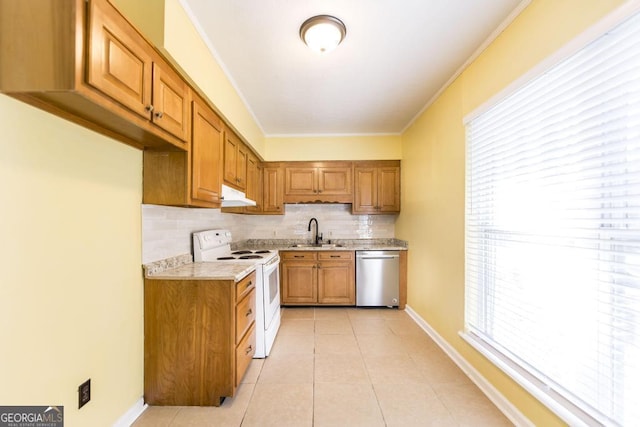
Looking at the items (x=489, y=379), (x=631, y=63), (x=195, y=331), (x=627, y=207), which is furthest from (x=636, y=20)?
(x=195, y=331)

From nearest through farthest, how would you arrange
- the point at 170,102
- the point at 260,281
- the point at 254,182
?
the point at 170,102, the point at 260,281, the point at 254,182

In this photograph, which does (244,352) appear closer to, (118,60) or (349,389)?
(349,389)

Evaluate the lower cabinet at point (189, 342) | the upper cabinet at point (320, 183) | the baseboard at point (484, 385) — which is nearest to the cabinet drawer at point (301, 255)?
the upper cabinet at point (320, 183)

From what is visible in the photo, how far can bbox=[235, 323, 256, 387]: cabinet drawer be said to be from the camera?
1.95 meters

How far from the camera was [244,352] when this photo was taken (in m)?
2.10

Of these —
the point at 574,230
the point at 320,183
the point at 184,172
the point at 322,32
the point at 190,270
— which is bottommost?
the point at 190,270

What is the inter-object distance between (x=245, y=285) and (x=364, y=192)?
8.33 ft

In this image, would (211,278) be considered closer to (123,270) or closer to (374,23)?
(123,270)

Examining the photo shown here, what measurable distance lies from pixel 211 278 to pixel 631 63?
240cm

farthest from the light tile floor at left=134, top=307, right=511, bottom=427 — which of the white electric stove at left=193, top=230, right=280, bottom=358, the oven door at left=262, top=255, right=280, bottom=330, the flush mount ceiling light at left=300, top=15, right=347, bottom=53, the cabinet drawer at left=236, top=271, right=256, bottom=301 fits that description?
the flush mount ceiling light at left=300, top=15, right=347, bottom=53

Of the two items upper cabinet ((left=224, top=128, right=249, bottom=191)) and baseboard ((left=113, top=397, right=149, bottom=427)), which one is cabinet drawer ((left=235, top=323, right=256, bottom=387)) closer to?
baseboard ((left=113, top=397, right=149, bottom=427))

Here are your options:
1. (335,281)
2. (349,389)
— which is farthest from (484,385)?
(335,281)

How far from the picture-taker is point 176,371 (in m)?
1.84

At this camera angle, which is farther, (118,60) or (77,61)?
(118,60)
